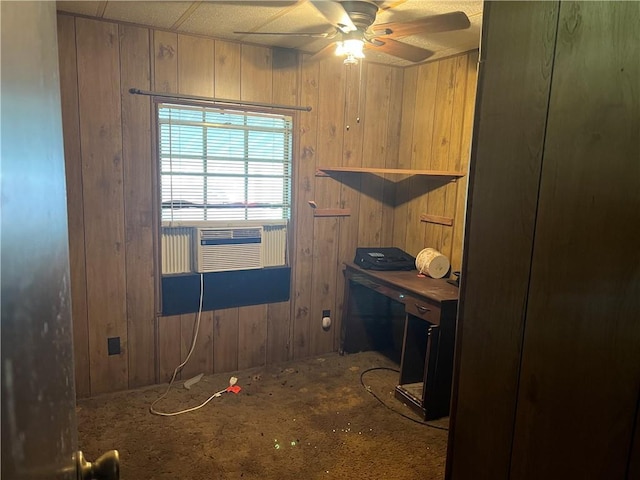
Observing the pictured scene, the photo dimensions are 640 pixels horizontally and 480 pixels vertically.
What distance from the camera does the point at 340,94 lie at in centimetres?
351

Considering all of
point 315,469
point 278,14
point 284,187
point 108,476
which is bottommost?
point 315,469

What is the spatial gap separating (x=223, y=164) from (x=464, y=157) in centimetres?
170

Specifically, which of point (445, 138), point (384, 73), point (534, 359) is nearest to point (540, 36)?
point (534, 359)

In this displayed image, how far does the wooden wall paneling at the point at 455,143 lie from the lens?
3.20 metres

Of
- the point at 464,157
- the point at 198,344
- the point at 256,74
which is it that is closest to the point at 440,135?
the point at 464,157

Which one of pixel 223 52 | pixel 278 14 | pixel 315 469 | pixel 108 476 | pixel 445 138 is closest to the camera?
pixel 108 476

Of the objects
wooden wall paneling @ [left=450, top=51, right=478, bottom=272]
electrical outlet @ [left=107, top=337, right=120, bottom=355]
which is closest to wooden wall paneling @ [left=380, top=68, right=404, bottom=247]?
wooden wall paneling @ [left=450, top=51, right=478, bottom=272]

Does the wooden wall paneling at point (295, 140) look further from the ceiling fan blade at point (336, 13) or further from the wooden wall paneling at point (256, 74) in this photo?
the ceiling fan blade at point (336, 13)

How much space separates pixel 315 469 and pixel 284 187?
6.39 feet

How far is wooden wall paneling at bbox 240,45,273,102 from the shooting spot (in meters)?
3.12

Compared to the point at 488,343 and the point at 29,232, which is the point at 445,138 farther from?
the point at 29,232

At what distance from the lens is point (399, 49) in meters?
2.58

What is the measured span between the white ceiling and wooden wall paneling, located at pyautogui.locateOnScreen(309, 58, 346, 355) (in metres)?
0.48

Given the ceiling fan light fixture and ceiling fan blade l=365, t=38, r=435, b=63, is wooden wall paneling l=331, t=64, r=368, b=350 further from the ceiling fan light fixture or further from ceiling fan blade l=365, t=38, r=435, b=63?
the ceiling fan light fixture
